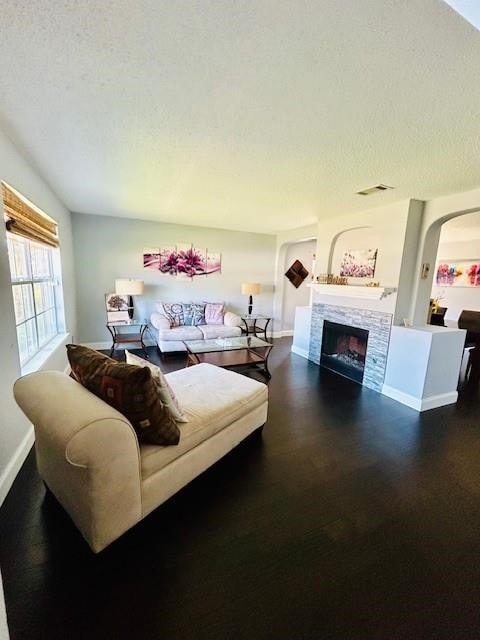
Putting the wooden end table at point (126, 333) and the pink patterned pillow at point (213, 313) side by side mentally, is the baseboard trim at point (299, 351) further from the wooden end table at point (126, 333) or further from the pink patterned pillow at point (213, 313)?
the wooden end table at point (126, 333)

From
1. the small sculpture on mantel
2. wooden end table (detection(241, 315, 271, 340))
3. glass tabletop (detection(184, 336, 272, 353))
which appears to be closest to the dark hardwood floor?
glass tabletop (detection(184, 336, 272, 353))

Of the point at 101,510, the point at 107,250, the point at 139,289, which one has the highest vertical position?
the point at 107,250

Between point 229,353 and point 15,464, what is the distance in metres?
2.65

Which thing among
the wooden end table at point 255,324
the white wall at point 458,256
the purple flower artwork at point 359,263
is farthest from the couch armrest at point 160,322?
the white wall at point 458,256

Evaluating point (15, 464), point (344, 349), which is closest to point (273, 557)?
point (15, 464)

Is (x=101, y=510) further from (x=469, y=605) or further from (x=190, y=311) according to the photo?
(x=190, y=311)

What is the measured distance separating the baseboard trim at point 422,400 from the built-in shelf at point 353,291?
1.17 meters

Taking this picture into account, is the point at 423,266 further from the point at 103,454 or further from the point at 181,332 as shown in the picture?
the point at 103,454

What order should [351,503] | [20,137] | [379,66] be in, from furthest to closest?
[20,137], [351,503], [379,66]

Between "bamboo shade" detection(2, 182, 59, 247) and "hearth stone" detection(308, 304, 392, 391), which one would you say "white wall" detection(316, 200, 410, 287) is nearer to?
"hearth stone" detection(308, 304, 392, 391)

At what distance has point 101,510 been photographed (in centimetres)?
130

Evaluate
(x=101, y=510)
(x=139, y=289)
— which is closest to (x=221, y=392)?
(x=101, y=510)

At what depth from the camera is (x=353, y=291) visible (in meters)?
3.83

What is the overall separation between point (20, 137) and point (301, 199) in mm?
2663
